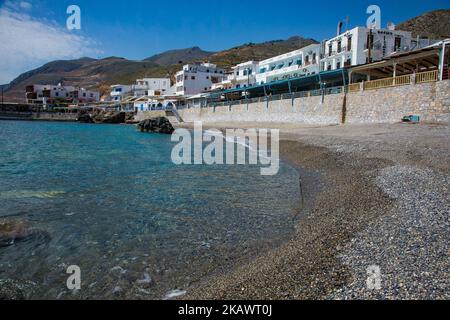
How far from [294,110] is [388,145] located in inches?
955

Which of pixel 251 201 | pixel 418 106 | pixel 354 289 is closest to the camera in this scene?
pixel 354 289

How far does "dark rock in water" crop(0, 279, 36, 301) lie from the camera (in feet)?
15.5

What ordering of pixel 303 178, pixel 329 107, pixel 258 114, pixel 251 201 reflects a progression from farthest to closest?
pixel 258 114
pixel 329 107
pixel 303 178
pixel 251 201

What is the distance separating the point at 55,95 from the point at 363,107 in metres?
124

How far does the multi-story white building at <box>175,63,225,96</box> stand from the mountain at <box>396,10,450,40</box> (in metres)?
71.5

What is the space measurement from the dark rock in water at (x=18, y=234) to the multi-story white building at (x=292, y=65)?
4495 cm

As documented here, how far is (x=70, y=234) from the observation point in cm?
722

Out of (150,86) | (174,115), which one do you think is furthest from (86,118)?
(174,115)

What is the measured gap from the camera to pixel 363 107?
28578 millimetres

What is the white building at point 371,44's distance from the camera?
43.1 m

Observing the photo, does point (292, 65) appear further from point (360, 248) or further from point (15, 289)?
point (15, 289)

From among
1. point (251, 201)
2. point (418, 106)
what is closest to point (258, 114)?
point (418, 106)

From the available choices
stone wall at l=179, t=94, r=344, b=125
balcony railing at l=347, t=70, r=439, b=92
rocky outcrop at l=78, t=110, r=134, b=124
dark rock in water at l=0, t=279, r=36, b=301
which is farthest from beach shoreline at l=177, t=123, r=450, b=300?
rocky outcrop at l=78, t=110, r=134, b=124

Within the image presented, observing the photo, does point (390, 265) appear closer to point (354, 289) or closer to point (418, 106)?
point (354, 289)
